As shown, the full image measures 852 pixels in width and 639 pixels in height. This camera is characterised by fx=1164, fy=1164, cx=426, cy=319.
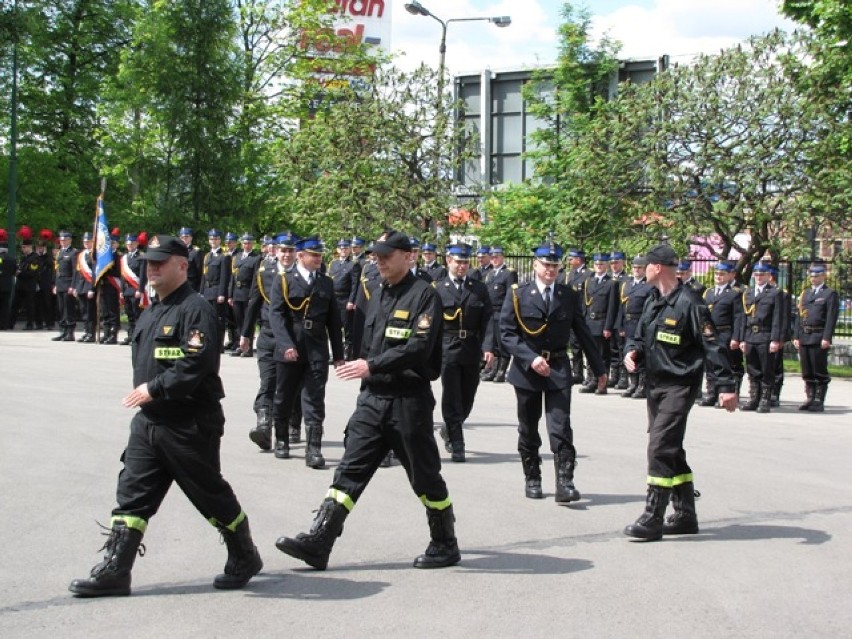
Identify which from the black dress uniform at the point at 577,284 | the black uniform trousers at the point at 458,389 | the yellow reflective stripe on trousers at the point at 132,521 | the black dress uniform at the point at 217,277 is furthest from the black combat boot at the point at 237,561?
the black dress uniform at the point at 217,277

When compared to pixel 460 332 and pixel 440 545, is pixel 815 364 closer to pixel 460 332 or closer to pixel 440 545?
pixel 460 332

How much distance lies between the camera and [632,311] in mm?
17797

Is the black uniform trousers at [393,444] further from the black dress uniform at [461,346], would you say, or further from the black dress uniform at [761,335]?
the black dress uniform at [761,335]

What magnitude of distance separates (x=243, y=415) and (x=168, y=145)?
1997 cm

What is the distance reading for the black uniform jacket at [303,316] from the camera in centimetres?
1093

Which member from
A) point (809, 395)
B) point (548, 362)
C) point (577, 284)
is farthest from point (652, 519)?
point (577, 284)

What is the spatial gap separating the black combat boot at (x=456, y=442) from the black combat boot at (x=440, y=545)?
3890mm

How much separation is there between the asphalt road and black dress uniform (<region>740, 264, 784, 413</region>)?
3.26 metres

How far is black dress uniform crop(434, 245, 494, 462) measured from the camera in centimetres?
1123

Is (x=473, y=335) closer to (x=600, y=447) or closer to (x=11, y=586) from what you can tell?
(x=600, y=447)

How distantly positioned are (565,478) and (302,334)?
124 inches

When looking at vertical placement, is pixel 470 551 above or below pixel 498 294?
below

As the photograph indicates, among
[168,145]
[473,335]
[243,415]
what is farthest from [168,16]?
[473,335]

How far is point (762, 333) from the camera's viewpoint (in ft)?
54.1
